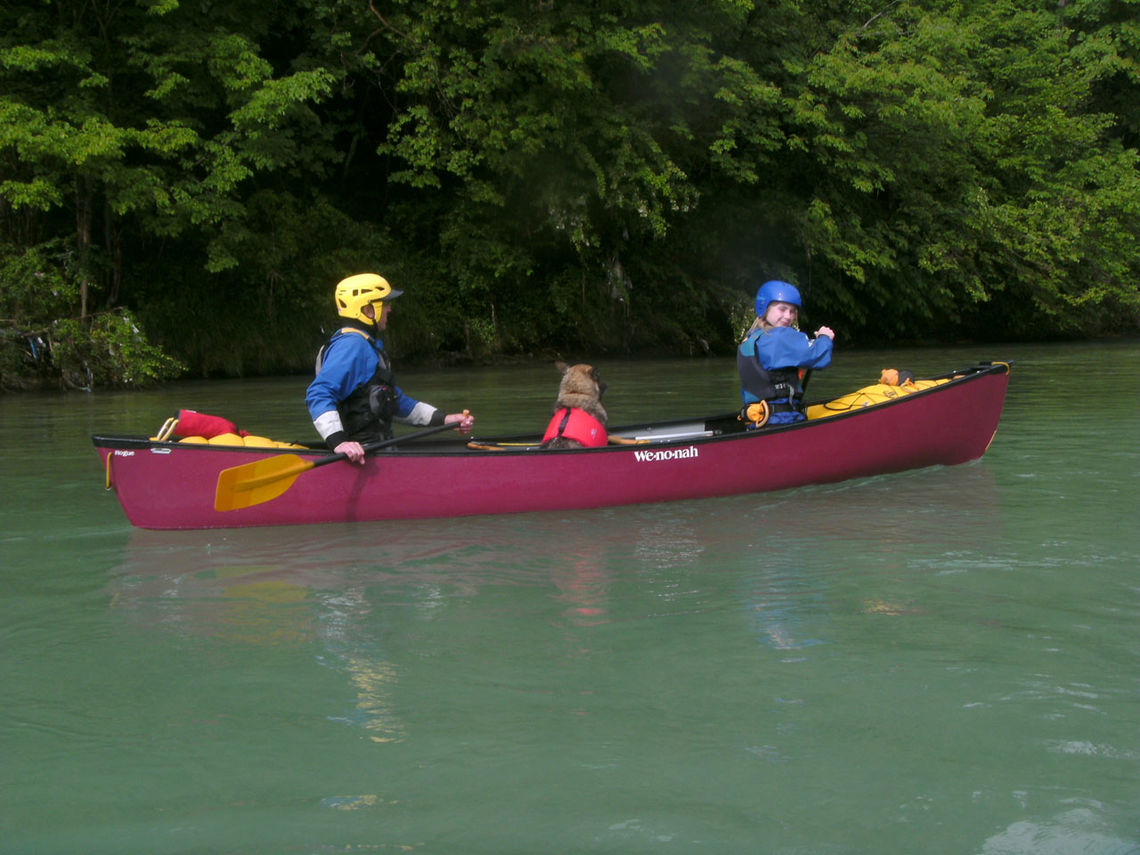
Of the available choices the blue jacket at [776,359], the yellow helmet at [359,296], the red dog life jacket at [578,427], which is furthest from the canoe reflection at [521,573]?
the yellow helmet at [359,296]

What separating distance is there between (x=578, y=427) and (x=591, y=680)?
3.31 metres

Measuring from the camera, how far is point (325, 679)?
4238mm

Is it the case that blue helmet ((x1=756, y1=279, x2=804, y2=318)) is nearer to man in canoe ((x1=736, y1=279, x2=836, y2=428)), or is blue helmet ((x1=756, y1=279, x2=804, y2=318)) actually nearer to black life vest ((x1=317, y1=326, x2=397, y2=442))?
man in canoe ((x1=736, y1=279, x2=836, y2=428))

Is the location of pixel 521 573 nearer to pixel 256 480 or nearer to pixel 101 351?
pixel 256 480

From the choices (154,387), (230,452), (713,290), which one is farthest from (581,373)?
(713,290)

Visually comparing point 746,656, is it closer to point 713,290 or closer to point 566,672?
point 566,672

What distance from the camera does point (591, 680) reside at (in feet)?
13.6

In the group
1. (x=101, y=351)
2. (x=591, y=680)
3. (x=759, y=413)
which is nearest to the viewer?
(x=591, y=680)

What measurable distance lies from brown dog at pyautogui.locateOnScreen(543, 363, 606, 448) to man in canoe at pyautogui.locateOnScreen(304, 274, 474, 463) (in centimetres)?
61

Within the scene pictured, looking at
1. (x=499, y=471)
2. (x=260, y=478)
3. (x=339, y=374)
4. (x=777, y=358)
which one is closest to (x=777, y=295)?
(x=777, y=358)

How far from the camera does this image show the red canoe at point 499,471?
22.1 ft

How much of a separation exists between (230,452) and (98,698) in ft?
8.79

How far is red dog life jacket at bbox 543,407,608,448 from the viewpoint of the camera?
289 inches

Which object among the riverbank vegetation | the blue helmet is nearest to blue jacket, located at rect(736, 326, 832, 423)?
the blue helmet
